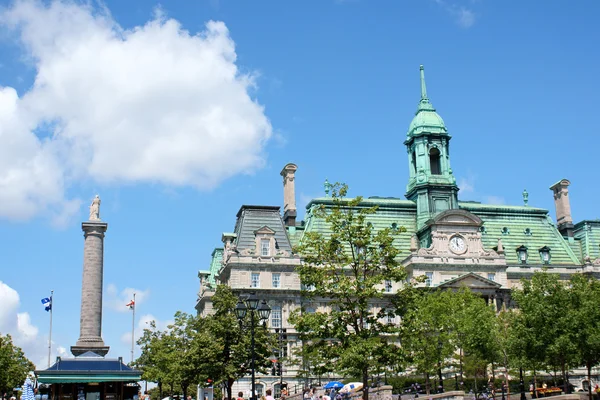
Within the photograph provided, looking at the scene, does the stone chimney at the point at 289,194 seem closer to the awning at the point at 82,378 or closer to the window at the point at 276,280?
the window at the point at 276,280

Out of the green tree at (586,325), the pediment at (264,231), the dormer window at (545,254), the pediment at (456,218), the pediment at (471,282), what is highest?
the pediment at (456,218)

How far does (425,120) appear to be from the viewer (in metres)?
101

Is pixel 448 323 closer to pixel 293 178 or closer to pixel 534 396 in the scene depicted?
pixel 534 396

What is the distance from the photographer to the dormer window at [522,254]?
315 ft

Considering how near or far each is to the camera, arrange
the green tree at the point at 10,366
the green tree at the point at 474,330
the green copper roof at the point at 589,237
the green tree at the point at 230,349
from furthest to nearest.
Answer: the green copper roof at the point at 589,237
the green tree at the point at 10,366
the green tree at the point at 474,330
the green tree at the point at 230,349

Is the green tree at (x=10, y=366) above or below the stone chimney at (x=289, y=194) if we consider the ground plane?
below

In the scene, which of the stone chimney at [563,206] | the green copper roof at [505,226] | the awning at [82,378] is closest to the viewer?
the awning at [82,378]

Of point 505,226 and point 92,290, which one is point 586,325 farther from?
point 505,226

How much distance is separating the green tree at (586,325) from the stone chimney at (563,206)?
53.0 meters

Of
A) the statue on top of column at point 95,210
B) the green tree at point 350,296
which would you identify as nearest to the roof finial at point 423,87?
the statue on top of column at point 95,210

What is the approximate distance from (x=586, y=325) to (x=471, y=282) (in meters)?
37.1

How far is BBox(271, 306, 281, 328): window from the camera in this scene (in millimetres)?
84875

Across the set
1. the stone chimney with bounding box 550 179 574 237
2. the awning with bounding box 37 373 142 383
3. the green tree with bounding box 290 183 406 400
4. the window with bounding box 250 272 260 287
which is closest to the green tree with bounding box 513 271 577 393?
the green tree with bounding box 290 183 406 400

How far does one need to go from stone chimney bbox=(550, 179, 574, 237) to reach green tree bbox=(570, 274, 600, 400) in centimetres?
5296
